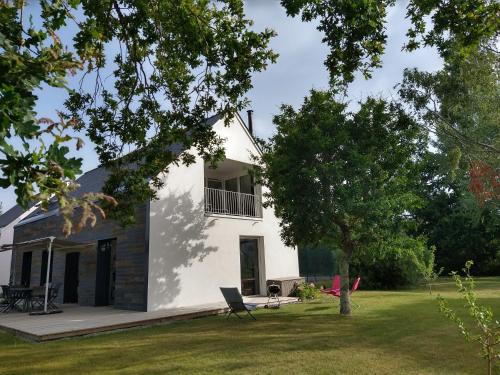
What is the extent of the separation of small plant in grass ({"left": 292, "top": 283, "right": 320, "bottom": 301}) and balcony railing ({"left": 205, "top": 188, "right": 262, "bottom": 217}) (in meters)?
3.51

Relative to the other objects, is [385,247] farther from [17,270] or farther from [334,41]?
[17,270]

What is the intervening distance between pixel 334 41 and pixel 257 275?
11.8 meters

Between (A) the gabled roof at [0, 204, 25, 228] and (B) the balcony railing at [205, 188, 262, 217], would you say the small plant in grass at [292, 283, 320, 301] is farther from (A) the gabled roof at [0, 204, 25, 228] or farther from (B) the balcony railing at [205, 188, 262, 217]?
(A) the gabled roof at [0, 204, 25, 228]

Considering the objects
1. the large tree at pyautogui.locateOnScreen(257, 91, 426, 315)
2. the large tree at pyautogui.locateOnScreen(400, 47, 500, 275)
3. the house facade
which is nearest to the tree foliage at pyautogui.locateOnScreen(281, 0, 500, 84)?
the large tree at pyautogui.locateOnScreen(400, 47, 500, 275)

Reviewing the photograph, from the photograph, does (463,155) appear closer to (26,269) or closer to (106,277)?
(106,277)

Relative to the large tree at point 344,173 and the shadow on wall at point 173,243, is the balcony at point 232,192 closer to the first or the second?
the shadow on wall at point 173,243

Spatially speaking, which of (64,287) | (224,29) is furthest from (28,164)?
(64,287)

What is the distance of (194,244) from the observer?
45.6 feet

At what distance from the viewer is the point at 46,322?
10391 millimetres

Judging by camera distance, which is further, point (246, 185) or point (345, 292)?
point (246, 185)

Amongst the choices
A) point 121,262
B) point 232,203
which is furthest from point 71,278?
point 232,203

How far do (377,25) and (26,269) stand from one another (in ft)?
68.6

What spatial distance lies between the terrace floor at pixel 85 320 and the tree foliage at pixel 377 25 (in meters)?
7.81

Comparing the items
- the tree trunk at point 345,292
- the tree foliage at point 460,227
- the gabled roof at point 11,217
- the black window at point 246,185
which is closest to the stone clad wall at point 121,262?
the black window at point 246,185
